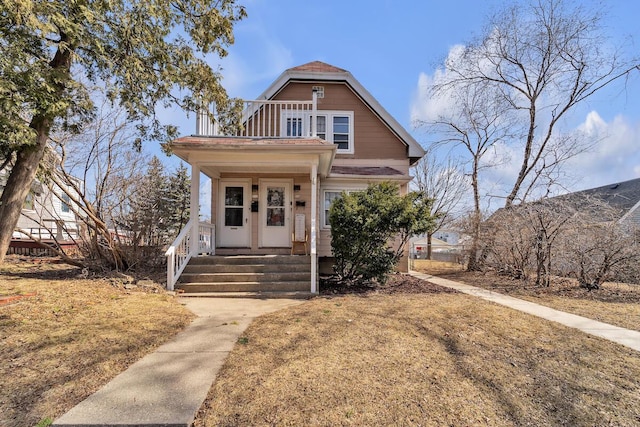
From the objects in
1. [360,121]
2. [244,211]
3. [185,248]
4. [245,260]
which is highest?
[360,121]

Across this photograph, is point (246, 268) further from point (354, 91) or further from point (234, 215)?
point (354, 91)

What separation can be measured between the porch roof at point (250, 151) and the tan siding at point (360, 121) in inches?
145

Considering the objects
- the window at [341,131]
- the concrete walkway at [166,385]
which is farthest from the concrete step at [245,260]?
the window at [341,131]

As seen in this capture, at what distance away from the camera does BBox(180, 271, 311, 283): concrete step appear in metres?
7.67

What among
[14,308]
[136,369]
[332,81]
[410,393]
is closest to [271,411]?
[410,393]

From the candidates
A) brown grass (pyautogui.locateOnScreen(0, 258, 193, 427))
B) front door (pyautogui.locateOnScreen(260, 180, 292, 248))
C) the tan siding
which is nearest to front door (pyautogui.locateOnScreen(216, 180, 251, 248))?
front door (pyautogui.locateOnScreen(260, 180, 292, 248))

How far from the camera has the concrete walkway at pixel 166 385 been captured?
243 centimetres

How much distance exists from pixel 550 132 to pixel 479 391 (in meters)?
13.2

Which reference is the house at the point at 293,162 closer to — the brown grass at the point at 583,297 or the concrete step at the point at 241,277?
the concrete step at the point at 241,277

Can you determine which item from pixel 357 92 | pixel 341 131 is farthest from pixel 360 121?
pixel 357 92

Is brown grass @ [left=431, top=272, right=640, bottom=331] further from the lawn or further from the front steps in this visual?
the front steps

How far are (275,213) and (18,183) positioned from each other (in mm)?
6161

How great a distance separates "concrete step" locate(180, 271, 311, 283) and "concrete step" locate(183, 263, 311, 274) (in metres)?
0.21

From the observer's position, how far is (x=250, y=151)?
793 centimetres
